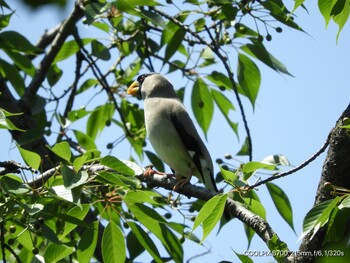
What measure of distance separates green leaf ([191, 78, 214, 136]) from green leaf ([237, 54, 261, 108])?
76 centimetres

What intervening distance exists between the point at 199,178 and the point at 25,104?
6.03 ft

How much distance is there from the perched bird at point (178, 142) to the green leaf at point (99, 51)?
0.91m

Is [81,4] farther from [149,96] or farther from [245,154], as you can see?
[245,154]

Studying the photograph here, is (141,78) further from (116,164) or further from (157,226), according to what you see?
(116,164)

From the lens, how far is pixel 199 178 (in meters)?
5.49

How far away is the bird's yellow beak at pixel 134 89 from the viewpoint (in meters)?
6.16

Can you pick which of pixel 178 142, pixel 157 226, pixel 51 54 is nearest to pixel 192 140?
pixel 178 142

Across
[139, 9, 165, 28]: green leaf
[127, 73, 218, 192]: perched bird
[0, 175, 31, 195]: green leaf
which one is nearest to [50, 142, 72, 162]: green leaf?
[0, 175, 31, 195]: green leaf

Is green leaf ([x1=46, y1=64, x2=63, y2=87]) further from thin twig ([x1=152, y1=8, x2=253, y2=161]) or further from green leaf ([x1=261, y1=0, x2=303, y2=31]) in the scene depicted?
green leaf ([x1=261, y1=0, x2=303, y2=31])

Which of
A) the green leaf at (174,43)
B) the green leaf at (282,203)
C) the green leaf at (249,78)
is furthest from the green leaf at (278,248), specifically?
the green leaf at (174,43)

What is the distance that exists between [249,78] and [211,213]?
2.18 m

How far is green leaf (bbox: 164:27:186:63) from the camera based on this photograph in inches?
187

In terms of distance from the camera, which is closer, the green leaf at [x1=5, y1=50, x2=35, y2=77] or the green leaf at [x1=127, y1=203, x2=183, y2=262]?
the green leaf at [x1=127, y1=203, x2=183, y2=262]

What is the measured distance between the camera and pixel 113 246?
10.4ft
